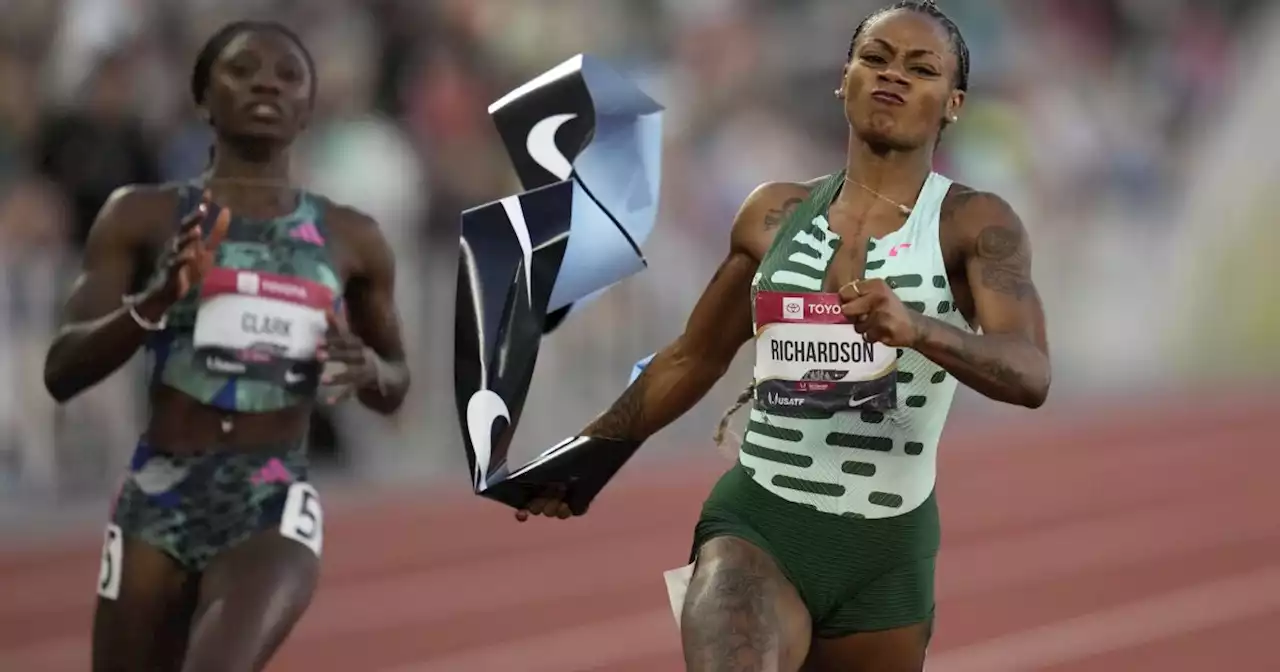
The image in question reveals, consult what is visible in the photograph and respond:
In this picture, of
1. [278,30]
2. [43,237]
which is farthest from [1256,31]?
[278,30]

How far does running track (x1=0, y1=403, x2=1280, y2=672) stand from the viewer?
729cm

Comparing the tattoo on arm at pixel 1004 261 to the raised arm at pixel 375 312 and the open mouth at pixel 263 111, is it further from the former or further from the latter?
the open mouth at pixel 263 111

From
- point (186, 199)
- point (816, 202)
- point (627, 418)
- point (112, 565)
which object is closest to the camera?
point (816, 202)

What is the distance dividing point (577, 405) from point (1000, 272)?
8052 millimetres

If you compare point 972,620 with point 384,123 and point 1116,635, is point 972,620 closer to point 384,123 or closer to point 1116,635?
point 1116,635

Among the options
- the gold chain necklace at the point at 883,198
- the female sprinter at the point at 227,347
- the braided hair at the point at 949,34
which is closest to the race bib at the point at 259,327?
the female sprinter at the point at 227,347

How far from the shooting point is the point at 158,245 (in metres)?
4.33

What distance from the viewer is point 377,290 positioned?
4539 mm

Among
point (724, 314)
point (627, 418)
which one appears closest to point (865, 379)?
point (724, 314)

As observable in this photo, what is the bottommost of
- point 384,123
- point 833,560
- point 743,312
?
point 833,560

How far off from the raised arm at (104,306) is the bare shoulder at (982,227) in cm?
169

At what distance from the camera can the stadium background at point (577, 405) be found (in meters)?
7.85

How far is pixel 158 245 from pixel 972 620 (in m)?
4.59

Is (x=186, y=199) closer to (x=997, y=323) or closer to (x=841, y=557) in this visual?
(x=841, y=557)
